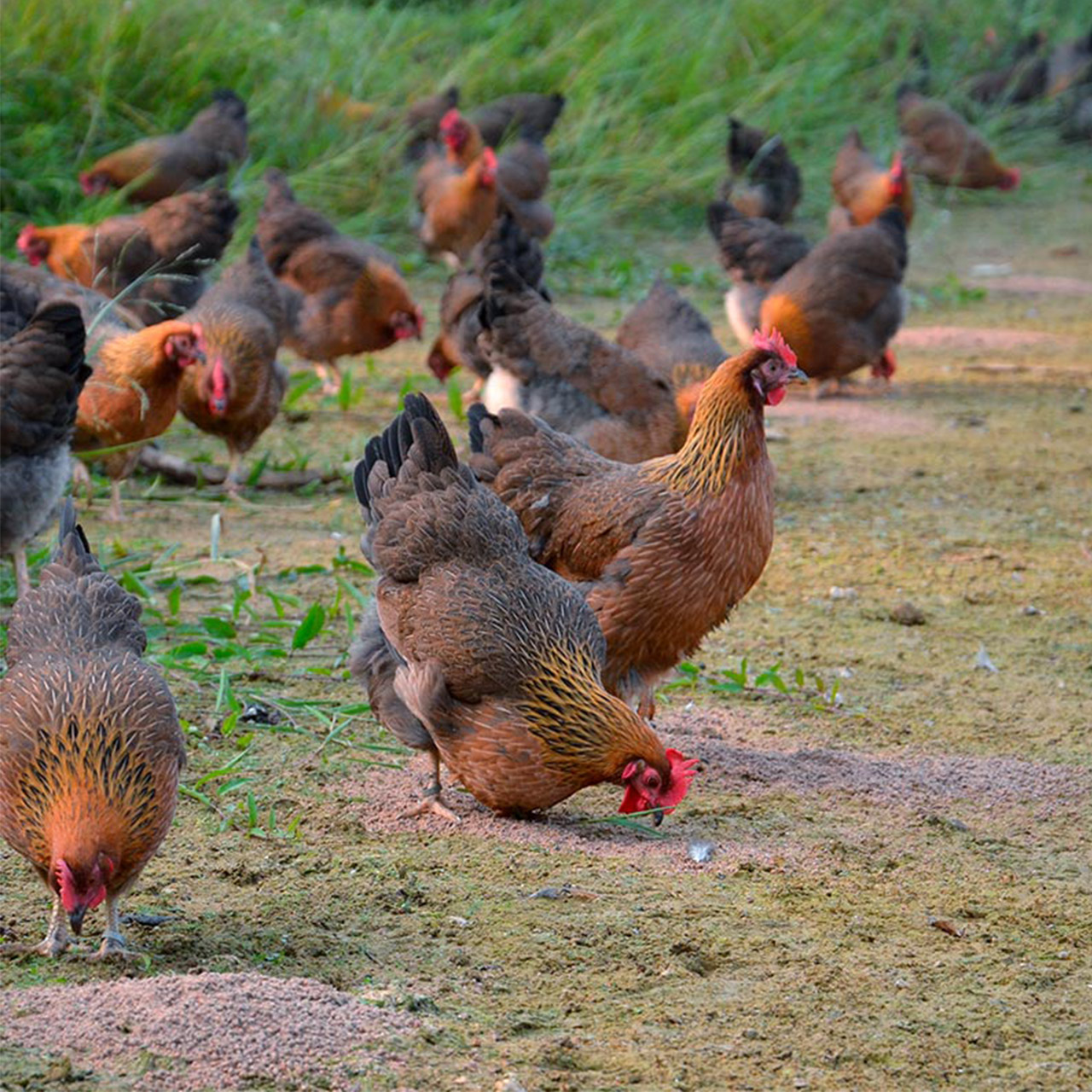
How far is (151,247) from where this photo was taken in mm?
8344

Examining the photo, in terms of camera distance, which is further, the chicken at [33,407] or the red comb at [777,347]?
the chicken at [33,407]

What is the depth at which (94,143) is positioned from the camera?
10883 millimetres

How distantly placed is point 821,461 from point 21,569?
13.2 ft

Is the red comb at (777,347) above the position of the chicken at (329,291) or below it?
above

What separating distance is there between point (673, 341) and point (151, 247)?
9.21 feet

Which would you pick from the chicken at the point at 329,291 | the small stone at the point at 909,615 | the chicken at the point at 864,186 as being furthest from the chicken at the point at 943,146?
the small stone at the point at 909,615

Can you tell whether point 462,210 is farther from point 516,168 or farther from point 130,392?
point 130,392

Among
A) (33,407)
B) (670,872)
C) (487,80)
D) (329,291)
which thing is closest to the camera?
(670,872)

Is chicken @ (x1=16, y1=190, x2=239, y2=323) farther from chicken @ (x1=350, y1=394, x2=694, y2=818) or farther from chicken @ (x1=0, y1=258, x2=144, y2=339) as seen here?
chicken @ (x1=350, y1=394, x2=694, y2=818)

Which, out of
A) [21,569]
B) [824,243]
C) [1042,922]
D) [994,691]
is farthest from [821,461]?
[1042,922]

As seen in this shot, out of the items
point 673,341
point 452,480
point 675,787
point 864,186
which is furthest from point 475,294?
point 864,186

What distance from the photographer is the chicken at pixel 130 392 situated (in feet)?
21.1

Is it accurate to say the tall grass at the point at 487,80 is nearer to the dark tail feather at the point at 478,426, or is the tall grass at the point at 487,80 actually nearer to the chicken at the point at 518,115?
the chicken at the point at 518,115

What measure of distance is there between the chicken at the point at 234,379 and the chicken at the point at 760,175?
5250 millimetres
